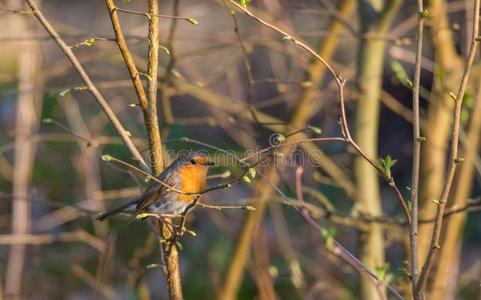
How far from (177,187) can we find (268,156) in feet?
3.53

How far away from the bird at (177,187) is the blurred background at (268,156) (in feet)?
0.91

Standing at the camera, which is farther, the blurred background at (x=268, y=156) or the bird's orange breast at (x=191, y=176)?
the blurred background at (x=268, y=156)

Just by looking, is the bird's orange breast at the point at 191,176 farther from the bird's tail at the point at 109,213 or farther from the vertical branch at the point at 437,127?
the vertical branch at the point at 437,127

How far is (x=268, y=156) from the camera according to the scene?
9.37 ft

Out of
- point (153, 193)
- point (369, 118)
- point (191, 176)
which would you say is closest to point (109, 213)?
point (153, 193)

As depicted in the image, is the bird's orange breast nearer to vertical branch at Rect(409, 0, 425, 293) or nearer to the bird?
the bird

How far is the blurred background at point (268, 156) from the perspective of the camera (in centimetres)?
436

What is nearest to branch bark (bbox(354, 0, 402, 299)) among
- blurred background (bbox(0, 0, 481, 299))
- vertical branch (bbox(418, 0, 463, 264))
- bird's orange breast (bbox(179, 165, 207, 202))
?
blurred background (bbox(0, 0, 481, 299))

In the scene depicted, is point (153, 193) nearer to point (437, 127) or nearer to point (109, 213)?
point (109, 213)

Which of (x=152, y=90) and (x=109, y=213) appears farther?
(x=109, y=213)

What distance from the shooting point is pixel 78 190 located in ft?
33.6

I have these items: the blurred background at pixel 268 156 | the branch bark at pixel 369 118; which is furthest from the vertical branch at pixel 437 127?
the branch bark at pixel 369 118

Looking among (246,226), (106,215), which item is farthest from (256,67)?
(106,215)

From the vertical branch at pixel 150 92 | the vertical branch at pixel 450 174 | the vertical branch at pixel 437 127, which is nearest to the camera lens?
the vertical branch at pixel 450 174
